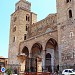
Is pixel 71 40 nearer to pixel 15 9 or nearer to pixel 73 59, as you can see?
pixel 73 59

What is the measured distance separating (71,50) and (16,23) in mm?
16918

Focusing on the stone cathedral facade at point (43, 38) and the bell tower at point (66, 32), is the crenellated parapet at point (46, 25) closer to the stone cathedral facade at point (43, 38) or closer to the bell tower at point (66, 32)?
the stone cathedral facade at point (43, 38)

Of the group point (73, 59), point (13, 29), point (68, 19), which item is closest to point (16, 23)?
point (13, 29)

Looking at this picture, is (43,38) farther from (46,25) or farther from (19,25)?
(19,25)

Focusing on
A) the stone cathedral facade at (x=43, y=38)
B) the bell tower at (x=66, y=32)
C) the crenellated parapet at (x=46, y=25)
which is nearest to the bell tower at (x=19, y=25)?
the stone cathedral facade at (x=43, y=38)

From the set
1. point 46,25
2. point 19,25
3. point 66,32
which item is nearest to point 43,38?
point 66,32

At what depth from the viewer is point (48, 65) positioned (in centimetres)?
2856

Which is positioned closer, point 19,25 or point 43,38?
point 43,38

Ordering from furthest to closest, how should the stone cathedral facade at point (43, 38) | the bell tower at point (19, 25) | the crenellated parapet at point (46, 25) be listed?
the bell tower at point (19, 25)
the crenellated parapet at point (46, 25)
the stone cathedral facade at point (43, 38)

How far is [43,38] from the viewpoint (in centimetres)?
2561

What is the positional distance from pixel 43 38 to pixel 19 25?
9.07 meters

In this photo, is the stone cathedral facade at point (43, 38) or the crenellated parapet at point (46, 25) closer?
Result: the stone cathedral facade at point (43, 38)

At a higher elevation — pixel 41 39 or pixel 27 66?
pixel 41 39

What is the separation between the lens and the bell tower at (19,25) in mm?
32875
